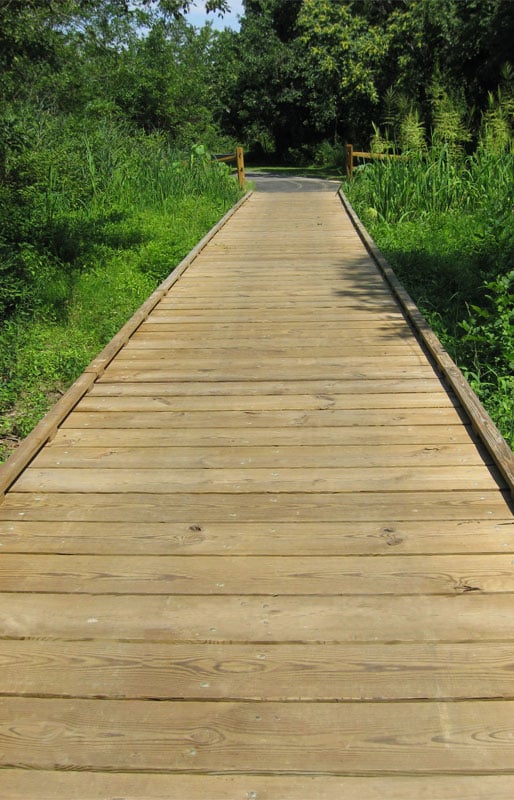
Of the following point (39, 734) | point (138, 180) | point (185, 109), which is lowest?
point (39, 734)

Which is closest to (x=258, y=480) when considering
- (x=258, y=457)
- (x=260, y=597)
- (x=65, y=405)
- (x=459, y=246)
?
(x=258, y=457)

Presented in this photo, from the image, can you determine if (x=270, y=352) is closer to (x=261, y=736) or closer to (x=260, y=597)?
(x=260, y=597)

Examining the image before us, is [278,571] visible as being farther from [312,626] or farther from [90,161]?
[90,161]

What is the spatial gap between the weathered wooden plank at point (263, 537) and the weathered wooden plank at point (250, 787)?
0.95 metres

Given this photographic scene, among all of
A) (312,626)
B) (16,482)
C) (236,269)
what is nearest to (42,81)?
(236,269)

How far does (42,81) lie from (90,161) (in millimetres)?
10573

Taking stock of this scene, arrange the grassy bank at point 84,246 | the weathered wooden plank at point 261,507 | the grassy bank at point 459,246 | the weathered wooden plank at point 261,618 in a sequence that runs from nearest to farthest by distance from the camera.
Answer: the weathered wooden plank at point 261,618, the weathered wooden plank at point 261,507, the grassy bank at point 459,246, the grassy bank at point 84,246

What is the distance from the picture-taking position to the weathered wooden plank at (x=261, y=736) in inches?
70.0

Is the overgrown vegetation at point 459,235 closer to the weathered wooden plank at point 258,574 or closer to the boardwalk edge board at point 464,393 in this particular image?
the boardwalk edge board at point 464,393

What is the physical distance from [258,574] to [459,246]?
7.12 meters

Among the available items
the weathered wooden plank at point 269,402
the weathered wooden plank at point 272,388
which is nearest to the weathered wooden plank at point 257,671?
the weathered wooden plank at point 269,402

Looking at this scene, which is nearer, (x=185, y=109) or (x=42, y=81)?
(x=42, y=81)

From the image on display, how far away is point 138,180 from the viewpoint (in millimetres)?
13641

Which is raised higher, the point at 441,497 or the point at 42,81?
the point at 42,81
